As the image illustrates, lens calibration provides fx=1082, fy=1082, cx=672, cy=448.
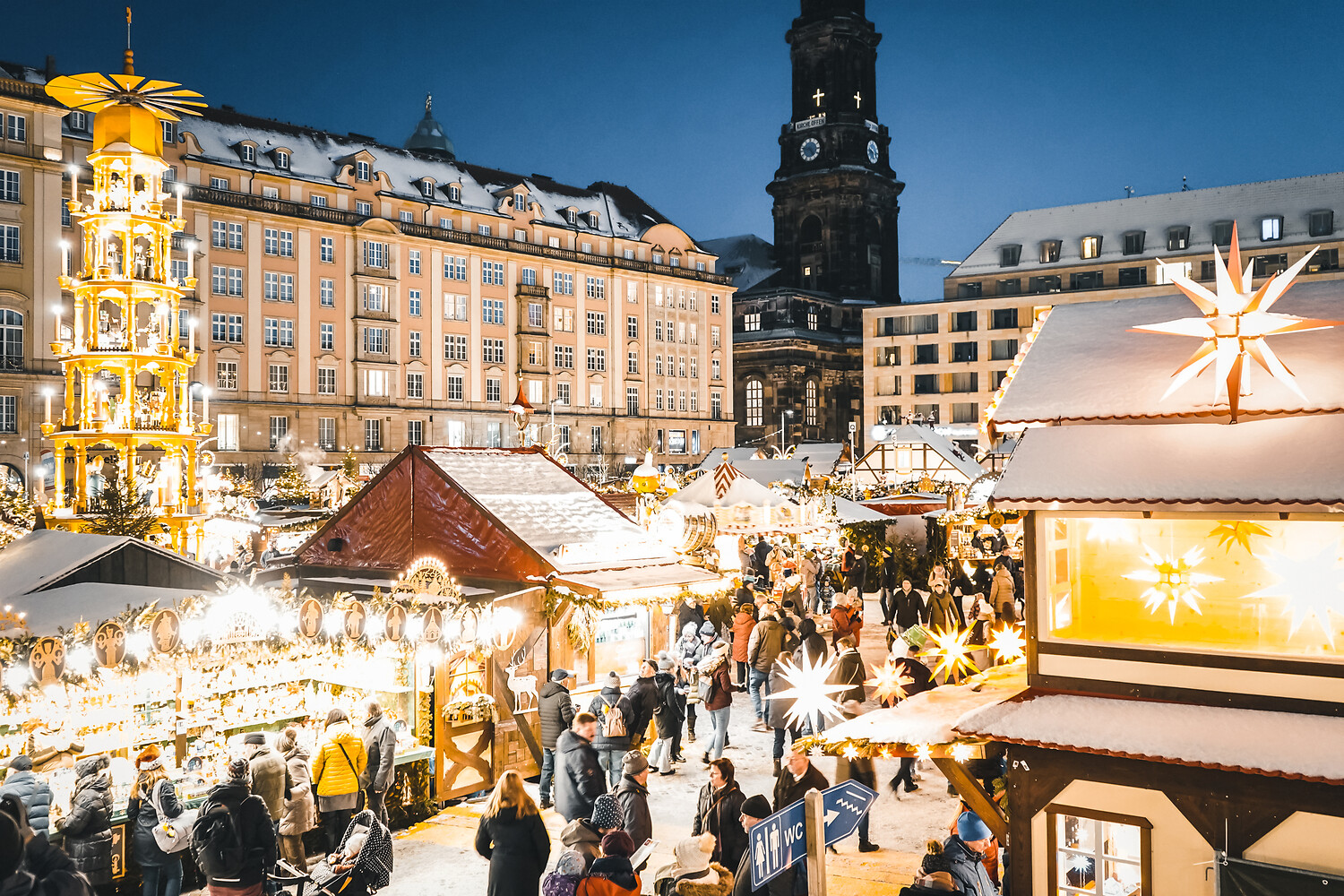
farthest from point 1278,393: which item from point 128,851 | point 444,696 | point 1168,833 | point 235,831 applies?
point 128,851

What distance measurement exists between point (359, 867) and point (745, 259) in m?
97.4

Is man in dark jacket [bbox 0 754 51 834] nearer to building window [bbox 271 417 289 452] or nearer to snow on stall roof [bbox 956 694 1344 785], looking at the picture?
snow on stall roof [bbox 956 694 1344 785]

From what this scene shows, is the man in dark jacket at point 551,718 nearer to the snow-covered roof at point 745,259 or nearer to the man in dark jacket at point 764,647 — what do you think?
the man in dark jacket at point 764,647

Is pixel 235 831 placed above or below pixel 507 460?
below

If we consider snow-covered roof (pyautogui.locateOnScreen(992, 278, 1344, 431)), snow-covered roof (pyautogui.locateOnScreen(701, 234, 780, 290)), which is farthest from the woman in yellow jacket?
snow-covered roof (pyautogui.locateOnScreen(701, 234, 780, 290))

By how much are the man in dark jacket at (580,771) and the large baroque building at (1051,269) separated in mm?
58761

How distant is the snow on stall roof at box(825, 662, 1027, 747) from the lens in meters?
7.00

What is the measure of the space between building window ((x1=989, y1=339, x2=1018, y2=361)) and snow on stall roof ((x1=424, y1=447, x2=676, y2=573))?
2331 inches

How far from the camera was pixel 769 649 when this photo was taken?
44.0 feet

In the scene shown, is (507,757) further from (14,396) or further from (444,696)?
(14,396)

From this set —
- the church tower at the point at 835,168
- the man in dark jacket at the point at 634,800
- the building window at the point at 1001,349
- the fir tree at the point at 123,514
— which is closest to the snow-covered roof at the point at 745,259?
the church tower at the point at 835,168

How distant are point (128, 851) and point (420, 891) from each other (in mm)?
2269

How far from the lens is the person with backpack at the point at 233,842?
281 inches

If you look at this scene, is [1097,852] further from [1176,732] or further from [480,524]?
[480,524]
